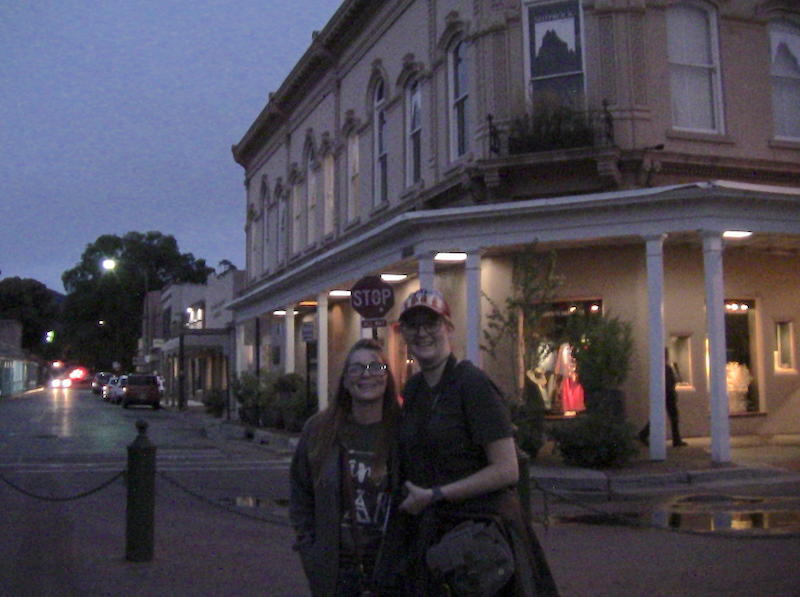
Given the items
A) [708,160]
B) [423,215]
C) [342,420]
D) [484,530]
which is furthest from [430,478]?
[708,160]

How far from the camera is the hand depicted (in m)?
3.52

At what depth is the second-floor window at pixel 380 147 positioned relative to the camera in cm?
2241

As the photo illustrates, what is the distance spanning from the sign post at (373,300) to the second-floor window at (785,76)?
851 centimetres

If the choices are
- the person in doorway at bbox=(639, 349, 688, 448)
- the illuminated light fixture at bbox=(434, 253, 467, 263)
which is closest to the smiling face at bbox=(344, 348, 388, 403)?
the person in doorway at bbox=(639, 349, 688, 448)

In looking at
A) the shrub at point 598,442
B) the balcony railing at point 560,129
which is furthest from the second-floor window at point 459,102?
the shrub at point 598,442

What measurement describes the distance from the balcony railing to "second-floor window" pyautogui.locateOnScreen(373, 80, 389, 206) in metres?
6.67

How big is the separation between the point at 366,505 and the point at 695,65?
14529 mm

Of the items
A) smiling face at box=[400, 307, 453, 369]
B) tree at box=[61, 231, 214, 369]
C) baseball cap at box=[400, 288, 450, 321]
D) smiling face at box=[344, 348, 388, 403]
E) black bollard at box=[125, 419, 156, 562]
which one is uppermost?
tree at box=[61, 231, 214, 369]

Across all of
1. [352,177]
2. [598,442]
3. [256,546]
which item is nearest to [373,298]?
[598,442]

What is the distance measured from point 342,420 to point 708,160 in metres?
13.5

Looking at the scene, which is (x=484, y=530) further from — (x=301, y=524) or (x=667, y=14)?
(x=667, y=14)

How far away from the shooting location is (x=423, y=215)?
52.3 ft

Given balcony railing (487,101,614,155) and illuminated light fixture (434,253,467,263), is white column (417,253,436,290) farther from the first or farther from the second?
balcony railing (487,101,614,155)

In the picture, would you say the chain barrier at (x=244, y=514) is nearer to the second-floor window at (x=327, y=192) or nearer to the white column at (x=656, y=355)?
the white column at (x=656, y=355)
